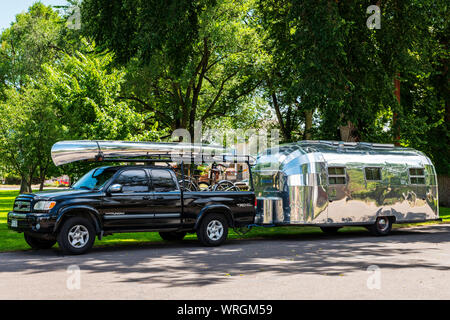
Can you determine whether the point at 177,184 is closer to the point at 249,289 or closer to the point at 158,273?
the point at 158,273

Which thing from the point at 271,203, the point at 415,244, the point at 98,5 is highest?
the point at 98,5

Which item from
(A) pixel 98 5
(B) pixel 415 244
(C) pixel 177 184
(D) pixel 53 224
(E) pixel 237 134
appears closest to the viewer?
(D) pixel 53 224

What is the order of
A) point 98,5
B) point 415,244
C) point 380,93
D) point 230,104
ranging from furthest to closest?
point 230,104, point 380,93, point 98,5, point 415,244

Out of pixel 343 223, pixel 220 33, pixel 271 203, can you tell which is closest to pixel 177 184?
pixel 271 203

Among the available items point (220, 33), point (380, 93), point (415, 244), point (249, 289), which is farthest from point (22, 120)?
point (249, 289)

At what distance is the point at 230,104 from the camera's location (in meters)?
38.4

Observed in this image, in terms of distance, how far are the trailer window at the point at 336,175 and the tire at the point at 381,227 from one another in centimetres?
200

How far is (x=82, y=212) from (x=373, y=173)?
9.22 m

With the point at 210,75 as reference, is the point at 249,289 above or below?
below

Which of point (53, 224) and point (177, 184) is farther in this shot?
point (177, 184)

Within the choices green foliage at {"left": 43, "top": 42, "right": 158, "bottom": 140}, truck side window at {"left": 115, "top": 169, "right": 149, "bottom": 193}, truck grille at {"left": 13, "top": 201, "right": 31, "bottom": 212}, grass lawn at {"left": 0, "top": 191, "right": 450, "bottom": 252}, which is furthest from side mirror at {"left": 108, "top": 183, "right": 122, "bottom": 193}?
green foliage at {"left": 43, "top": 42, "right": 158, "bottom": 140}

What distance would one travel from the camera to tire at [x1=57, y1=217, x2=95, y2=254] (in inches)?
454

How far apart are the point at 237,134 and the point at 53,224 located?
30178 mm

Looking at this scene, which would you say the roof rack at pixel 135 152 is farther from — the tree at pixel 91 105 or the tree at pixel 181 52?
the tree at pixel 91 105
